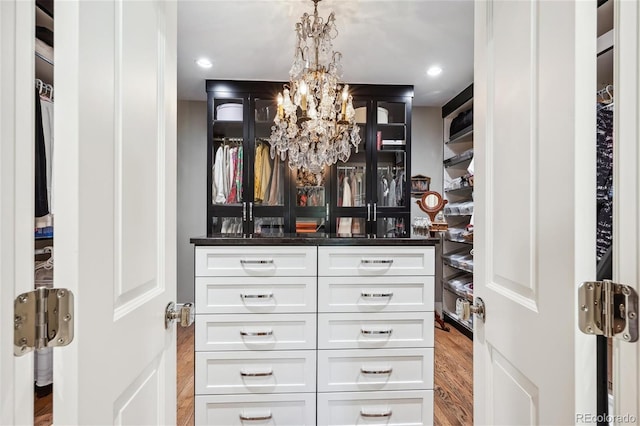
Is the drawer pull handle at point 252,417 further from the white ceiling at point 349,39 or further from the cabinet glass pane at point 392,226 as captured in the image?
the white ceiling at point 349,39

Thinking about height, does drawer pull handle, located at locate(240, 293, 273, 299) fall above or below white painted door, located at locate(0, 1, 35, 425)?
below

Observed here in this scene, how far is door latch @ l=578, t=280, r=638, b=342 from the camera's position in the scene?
49 centimetres

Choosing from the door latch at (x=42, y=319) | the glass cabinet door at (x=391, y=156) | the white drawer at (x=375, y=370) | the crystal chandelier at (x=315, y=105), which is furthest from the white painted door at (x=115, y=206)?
the glass cabinet door at (x=391, y=156)

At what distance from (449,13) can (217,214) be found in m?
2.69

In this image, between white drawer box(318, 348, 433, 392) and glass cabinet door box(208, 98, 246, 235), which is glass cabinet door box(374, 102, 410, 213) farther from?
white drawer box(318, 348, 433, 392)

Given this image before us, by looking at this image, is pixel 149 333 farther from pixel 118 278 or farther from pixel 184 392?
pixel 184 392

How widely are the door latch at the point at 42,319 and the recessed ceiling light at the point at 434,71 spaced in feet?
10.5

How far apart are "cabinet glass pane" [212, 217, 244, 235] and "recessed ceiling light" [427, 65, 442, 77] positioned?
243 centimetres

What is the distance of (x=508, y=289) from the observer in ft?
2.54

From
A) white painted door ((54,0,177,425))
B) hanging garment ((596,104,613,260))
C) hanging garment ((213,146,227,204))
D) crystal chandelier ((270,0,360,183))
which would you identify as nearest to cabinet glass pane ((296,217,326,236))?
hanging garment ((213,146,227,204))

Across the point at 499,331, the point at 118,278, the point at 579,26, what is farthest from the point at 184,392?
the point at 579,26

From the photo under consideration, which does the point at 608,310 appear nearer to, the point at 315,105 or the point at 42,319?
the point at 42,319

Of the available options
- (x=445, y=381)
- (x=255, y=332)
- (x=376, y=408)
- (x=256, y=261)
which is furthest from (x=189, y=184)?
(x=445, y=381)

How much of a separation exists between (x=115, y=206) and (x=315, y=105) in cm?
182
